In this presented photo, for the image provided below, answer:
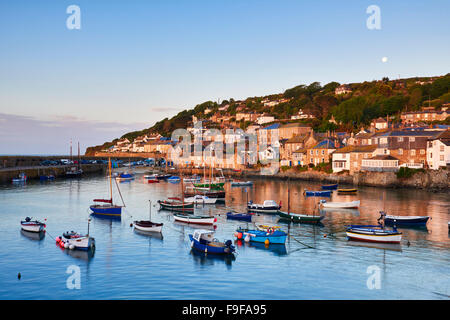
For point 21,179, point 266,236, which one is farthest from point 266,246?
point 21,179

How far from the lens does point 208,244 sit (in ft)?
105

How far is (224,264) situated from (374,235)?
1453 centimetres

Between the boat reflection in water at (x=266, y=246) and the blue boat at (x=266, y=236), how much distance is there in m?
0.29

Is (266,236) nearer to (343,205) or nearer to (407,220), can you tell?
(407,220)

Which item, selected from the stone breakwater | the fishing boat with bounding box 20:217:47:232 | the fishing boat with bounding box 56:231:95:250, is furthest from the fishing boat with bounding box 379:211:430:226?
the fishing boat with bounding box 20:217:47:232

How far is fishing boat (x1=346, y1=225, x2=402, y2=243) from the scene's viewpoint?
112 ft

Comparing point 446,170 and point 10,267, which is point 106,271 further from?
point 446,170

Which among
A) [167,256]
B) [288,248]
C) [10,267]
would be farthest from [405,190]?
[10,267]

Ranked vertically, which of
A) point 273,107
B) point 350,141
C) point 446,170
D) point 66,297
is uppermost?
point 273,107

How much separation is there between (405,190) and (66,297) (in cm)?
6503

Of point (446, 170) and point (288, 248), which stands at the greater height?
point (446, 170)

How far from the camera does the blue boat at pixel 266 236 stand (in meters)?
34.4
